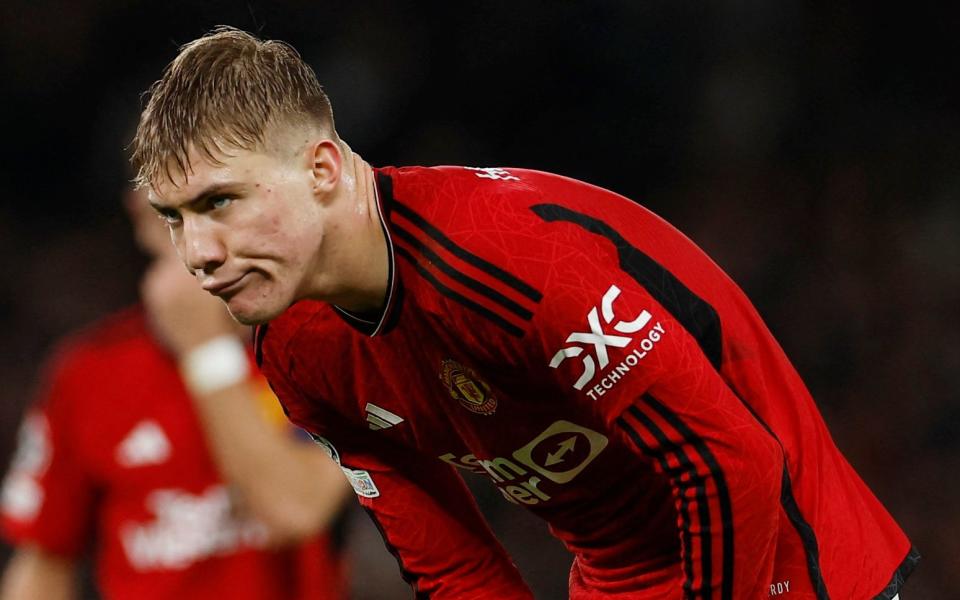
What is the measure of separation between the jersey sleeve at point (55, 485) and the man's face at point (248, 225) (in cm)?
196

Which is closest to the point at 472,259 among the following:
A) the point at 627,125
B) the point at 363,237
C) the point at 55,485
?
the point at 363,237

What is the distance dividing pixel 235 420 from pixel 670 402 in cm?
197

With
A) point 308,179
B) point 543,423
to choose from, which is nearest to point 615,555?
point 543,423

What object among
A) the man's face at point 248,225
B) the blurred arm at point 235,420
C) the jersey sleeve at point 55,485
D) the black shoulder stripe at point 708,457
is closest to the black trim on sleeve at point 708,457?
the black shoulder stripe at point 708,457

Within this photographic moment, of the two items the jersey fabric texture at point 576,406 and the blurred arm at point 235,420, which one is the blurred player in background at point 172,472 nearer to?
the blurred arm at point 235,420

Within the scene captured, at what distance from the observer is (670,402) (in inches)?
81.7

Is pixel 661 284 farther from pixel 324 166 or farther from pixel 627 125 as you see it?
pixel 627 125

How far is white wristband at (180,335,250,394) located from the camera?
3836 mm

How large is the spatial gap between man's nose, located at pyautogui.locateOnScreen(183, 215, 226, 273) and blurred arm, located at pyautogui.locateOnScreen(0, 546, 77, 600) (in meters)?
2.23

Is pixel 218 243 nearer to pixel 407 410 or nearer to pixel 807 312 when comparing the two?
pixel 407 410

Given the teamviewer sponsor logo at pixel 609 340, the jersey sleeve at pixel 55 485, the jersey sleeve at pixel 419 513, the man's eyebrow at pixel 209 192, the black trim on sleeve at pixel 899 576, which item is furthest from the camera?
the jersey sleeve at pixel 55 485

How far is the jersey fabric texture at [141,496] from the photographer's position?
395 cm

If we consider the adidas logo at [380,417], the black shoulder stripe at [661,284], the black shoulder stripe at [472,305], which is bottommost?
the adidas logo at [380,417]

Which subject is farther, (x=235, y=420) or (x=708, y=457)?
(x=235, y=420)
